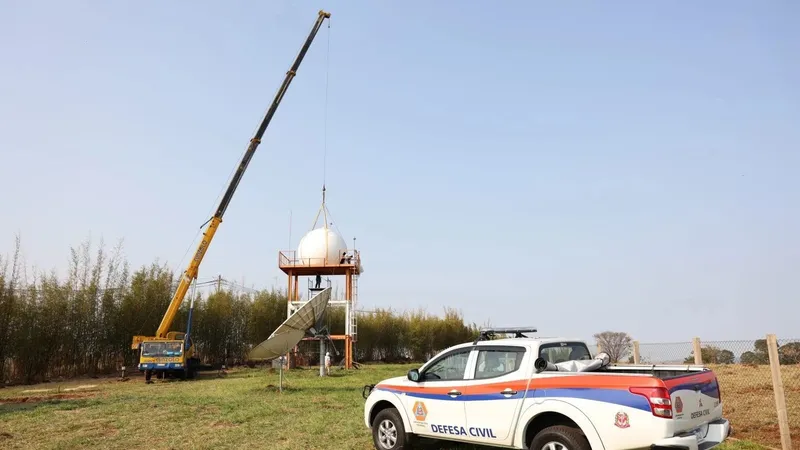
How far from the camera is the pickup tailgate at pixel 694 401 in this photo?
5.54 metres

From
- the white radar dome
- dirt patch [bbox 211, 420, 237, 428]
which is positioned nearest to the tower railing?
the white radar dome

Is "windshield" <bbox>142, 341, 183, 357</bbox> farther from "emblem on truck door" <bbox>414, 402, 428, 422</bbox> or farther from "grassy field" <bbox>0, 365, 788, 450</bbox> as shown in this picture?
"emblem on truck door" <bbox>414, 402, 428, 422</bbox>

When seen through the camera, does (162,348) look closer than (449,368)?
No

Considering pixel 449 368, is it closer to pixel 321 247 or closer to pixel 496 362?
pixel 496 362

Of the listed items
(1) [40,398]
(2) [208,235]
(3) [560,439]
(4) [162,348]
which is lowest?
(1) [40,398]

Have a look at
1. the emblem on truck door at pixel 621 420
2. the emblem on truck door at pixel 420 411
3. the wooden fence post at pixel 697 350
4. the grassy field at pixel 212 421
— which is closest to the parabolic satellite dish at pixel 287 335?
the grassy field at pixel 212 421

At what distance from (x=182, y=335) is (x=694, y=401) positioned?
27397 millimetres

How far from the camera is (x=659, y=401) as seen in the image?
5.41m

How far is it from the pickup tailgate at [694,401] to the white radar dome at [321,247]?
88.7 feet

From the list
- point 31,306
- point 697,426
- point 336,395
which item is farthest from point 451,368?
point 31,306

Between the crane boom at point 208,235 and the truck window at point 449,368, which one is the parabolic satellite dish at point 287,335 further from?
the truck window at point 449,368

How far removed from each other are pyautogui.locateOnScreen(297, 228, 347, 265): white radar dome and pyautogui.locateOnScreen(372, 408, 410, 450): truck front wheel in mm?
24169

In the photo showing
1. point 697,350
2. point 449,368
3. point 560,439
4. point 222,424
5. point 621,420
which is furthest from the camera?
point 222,424

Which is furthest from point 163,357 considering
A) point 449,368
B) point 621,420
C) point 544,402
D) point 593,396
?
point 621,420
